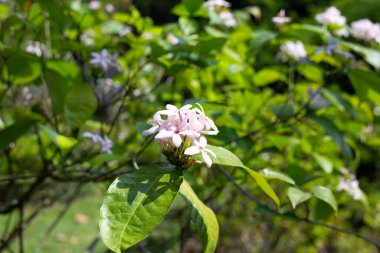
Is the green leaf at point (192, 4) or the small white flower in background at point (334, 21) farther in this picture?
the small white flower in background at point (334, 21)

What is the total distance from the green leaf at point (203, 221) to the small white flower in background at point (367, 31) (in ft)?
4.29

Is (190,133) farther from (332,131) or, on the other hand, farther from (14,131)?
(332,131)

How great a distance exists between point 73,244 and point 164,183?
4078 mm

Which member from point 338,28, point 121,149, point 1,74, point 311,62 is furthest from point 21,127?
point 338,28

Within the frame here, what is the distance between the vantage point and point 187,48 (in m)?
1.37

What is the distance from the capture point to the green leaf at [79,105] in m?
1.27

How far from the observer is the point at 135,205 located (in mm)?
738

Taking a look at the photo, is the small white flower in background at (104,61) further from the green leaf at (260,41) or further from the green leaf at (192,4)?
the green leaf at (260,41)

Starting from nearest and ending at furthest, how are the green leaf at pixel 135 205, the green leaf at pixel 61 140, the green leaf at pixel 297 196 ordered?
the green leaf at pixel 135 205 < the green leaf at pixel 297 196 < the green leaf at pixel 61 140

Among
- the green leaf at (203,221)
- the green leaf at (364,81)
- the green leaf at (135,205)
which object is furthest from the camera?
the green leaf at (364,81)

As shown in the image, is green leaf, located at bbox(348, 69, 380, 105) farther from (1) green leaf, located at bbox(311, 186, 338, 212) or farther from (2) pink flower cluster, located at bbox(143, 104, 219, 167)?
(2) pink flower cluster, located at bbox(143, 104, 219, 167)

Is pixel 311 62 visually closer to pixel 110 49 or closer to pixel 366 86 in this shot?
pixel 366 86

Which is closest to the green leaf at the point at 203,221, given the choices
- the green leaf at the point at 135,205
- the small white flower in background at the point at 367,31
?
the green leaf at the point at 135,205

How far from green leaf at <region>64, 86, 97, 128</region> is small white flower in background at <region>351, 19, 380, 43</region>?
1.15 m
